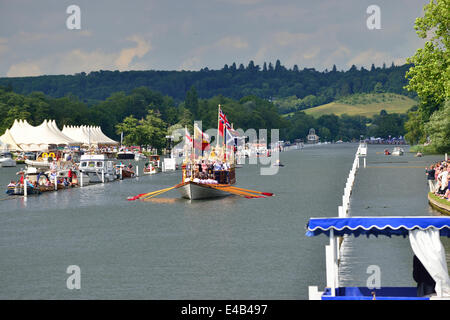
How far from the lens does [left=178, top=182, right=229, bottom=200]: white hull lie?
64.8 meters

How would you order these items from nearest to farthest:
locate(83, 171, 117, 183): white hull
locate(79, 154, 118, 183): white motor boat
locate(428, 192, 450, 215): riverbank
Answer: locate(428, 192, 450, 215): riverbank < locate(79, 154, 118, 183): white motor boat < locate(83, 171, 117, 183): white hull

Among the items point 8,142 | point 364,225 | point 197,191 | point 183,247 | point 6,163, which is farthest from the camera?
point 8,142

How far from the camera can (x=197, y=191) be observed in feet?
216

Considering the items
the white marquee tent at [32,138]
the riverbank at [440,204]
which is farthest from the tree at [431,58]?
the white marquee tent at [32,138]

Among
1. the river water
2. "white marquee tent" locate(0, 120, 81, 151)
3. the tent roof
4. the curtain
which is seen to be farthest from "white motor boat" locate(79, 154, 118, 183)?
the curtain

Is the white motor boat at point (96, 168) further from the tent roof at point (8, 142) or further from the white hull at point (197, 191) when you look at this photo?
the tent roof at point (8, 142)

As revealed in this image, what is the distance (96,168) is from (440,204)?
180ft

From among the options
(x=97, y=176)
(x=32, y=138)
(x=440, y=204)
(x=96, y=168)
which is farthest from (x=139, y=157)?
(x=440, y=204)

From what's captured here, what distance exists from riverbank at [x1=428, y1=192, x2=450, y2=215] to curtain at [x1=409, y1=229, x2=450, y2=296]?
26.7 meters

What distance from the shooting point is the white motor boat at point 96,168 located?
90250 mm

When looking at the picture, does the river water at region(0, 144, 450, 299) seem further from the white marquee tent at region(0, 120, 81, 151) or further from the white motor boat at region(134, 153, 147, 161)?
the white motor boat at region(134, 153, 147, 161)

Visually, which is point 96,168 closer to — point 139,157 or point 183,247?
point 183,247
